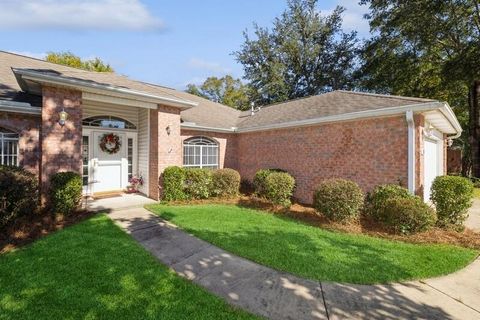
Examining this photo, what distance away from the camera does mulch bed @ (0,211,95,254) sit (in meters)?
5.38

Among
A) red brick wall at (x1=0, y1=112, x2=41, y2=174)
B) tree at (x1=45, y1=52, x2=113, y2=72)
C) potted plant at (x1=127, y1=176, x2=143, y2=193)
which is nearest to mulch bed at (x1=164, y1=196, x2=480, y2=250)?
potted plant at (x1=127, y1=176, x2=143, y2=193)

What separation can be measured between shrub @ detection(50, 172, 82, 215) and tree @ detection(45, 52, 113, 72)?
864 inches

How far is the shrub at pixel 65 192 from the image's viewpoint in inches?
273

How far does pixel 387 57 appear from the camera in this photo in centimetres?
2084

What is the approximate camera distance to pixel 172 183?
A: 9383 mm

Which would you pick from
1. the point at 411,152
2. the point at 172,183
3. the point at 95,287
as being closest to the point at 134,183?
the point at 172,183

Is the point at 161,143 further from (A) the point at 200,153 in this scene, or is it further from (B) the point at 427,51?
(B) the point at 427,51

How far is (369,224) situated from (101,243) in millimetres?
6948

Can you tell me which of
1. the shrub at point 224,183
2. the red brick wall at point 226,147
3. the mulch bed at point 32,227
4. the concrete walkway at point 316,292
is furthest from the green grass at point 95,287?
the red brick wall at point 226,147

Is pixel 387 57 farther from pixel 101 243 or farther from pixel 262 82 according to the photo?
Answer: pixel 101 243

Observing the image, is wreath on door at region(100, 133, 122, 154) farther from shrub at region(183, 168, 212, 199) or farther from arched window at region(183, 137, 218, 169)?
shrub at region(183, 168, 212, 199)

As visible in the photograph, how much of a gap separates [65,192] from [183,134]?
5675 mm

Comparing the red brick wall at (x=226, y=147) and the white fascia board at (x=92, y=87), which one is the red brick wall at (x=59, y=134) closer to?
the white fascia board at (x=92, y=87)

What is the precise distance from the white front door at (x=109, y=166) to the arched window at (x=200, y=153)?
270 cm
